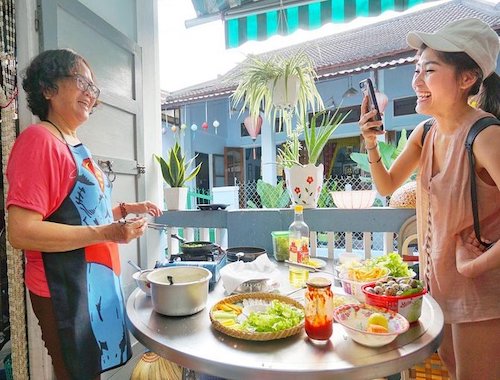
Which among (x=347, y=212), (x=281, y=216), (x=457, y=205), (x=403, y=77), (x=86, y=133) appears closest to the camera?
(x=457, y=205)

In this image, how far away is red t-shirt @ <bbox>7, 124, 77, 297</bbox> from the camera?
0.91 m

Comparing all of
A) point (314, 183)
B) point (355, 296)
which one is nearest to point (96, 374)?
point (355, 296)

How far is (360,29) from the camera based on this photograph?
745cm

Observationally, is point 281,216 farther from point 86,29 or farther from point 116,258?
point 86,29

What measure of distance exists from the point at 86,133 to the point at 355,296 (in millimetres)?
1576

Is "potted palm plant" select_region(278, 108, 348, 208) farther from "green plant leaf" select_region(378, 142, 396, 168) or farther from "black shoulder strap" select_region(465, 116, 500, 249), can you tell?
"black shoulder strap" select_region(465, 116, 500, 249)

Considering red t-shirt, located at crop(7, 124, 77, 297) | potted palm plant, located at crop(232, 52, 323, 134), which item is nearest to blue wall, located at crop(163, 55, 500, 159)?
potted palm plant, located at crop(232, 52, 323, 134)

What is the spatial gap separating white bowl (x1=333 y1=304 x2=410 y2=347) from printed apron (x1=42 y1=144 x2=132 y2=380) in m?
0.84

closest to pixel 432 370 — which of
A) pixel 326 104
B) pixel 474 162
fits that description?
pixel 474 162

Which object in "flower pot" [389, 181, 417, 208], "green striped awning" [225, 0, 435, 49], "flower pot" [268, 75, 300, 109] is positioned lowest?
"flower pot" [389, 181, 417, 208]

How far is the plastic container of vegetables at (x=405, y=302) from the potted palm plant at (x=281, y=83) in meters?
1.38

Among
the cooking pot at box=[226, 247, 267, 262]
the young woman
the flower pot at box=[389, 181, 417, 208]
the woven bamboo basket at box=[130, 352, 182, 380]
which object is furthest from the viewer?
the flower pot at box=[389, 181, 417, 208]

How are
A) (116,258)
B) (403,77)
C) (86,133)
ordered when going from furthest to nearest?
1. (403,77)
2. (86,133)
3. (116,258)

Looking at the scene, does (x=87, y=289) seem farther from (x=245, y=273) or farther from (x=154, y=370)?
(x=154, y=370)
